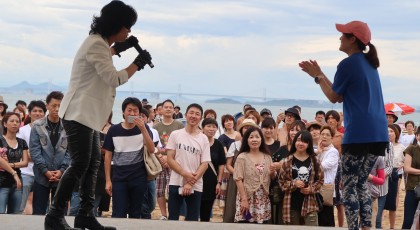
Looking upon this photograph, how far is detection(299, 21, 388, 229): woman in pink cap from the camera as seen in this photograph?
6.46 m

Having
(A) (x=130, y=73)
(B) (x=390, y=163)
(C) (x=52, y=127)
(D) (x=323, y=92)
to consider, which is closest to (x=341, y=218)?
(B) (x=390, y=163)

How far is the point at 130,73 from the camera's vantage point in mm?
6410

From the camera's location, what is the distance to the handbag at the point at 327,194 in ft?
32.5

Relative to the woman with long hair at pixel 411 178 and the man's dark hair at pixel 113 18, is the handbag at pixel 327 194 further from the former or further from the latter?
the man's dark hair at pixel 113 18

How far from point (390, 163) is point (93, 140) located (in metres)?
5.99

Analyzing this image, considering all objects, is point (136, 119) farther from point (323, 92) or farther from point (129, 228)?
point (323, 92)

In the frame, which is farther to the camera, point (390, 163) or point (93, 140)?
point (390, 163)

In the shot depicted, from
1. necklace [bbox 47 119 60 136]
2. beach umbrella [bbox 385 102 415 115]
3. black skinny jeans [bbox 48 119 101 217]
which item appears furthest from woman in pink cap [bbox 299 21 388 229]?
beach umbrella [bbox 385 102 415 115]

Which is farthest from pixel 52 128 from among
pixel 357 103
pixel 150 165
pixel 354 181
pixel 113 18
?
pixel 357 103

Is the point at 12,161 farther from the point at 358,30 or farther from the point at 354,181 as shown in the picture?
the point at 358,30

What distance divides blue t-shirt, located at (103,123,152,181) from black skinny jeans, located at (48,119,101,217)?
2742mm

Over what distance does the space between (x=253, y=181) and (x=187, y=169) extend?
898mm

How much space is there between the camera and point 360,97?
647cm

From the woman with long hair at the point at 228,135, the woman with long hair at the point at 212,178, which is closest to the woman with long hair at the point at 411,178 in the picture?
the woman with long hair at the point at 228,135
